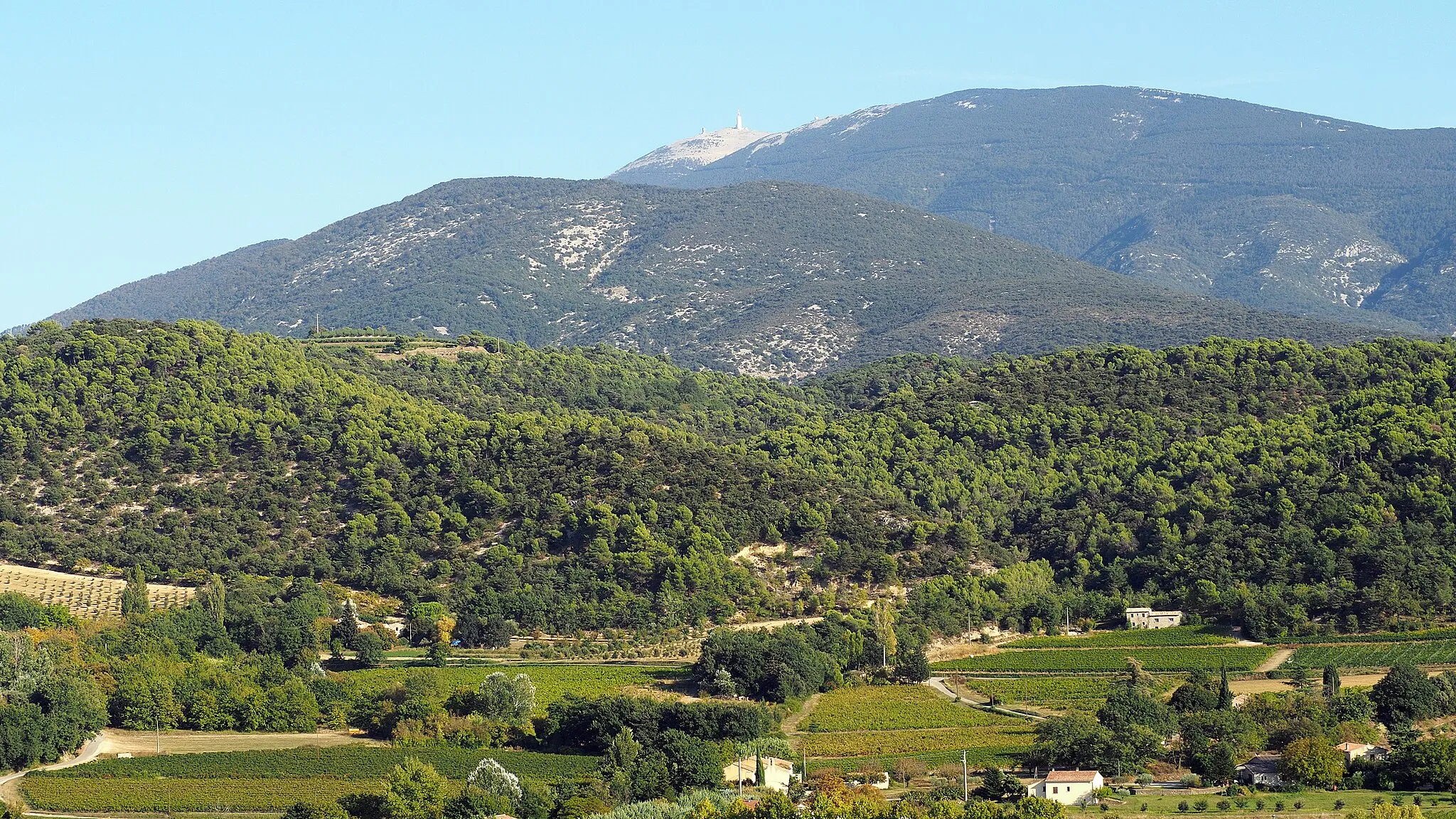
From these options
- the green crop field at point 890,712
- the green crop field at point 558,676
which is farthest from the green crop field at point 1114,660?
the green crop field at point 558,676

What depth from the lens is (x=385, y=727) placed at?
75.3 meters

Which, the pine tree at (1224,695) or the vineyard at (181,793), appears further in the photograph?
the pine tree at (1224,695)

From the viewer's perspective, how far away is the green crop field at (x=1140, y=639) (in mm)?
90688

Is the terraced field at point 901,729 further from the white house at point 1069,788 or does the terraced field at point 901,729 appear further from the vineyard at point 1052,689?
the white house at point 1069,788

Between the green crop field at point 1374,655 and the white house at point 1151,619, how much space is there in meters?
8.18

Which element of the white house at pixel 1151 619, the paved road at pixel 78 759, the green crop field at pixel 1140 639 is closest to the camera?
the paved road at pixel 78 759

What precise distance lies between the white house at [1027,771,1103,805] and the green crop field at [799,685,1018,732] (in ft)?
40.2

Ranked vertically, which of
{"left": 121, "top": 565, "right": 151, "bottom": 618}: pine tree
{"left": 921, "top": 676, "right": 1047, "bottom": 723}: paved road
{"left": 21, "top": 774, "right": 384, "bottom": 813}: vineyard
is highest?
{"left": 121, "top": 565, "right": 151, "bottom": 618}: pine tree

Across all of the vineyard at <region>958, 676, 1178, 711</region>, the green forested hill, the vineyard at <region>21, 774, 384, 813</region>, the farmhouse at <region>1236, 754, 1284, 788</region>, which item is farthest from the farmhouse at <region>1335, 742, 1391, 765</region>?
the vineyard at <region>21, 774, 384, 813</region>

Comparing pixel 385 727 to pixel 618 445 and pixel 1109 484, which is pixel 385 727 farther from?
pixel 1109 484

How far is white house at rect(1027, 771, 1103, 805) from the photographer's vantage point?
63.1 meters

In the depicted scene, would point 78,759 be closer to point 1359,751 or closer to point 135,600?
point 135,600

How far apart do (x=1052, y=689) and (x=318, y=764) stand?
1142 inches

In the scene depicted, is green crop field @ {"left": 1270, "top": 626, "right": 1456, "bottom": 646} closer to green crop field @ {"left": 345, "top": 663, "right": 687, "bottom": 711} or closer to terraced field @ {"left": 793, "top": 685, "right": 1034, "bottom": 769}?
terraced field @ {"left": 793, "top": 685, "right": 1034, "bottom": 769}
